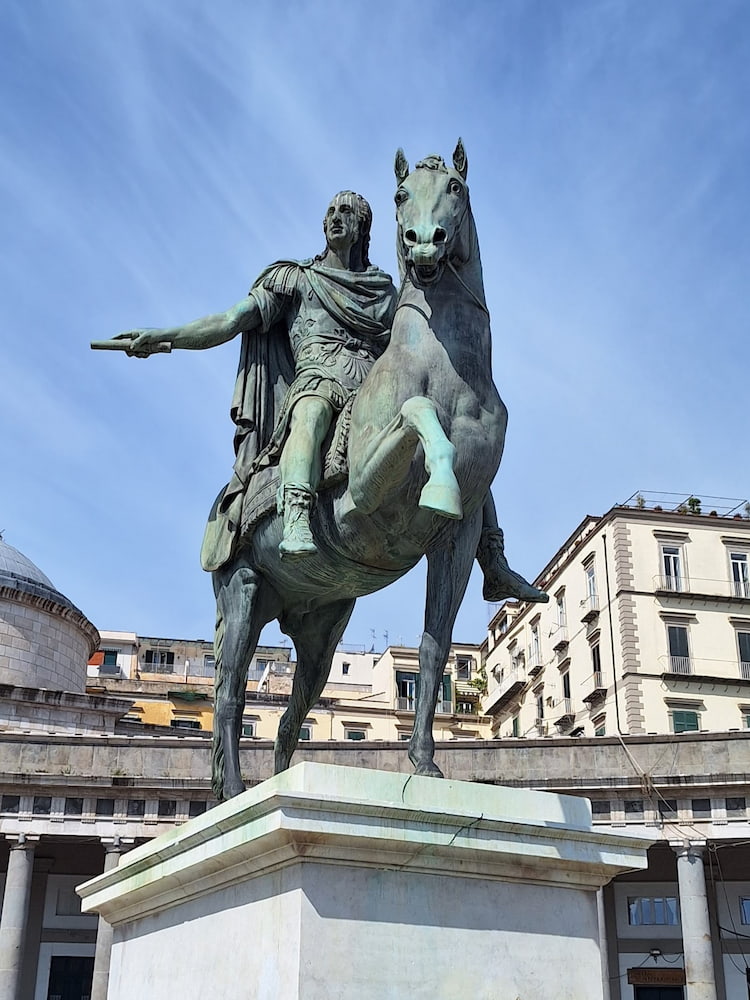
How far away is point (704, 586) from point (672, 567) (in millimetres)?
1668

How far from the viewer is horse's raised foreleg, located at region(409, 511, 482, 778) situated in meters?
6.85

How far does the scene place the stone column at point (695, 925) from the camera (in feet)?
99.5

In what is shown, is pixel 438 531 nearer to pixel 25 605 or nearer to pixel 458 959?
pixel 458 959

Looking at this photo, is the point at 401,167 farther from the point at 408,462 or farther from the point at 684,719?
the point at 684,719

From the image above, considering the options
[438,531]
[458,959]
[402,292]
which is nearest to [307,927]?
[458,959]

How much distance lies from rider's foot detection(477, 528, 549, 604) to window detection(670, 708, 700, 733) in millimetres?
47854

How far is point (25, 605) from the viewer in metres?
46.2

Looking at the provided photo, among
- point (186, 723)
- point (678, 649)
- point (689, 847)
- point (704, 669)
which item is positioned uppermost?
point (678, 649)

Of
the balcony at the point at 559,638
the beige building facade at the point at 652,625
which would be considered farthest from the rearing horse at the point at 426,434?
the balcony at the point at 559,638

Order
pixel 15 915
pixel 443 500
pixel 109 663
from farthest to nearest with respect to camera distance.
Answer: pixel 109 663
pixel 15 915
pixel 443 500

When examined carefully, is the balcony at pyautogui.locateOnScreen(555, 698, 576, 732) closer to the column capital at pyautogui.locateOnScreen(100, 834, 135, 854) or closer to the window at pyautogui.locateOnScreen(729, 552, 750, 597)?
the window at pyautogui.locateOnScreen(729, 552, 750, 597)

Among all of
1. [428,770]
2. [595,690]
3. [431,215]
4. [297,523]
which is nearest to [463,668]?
[595,690]

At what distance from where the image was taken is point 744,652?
5572cm

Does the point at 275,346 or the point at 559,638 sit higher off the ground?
the point at 559,638
